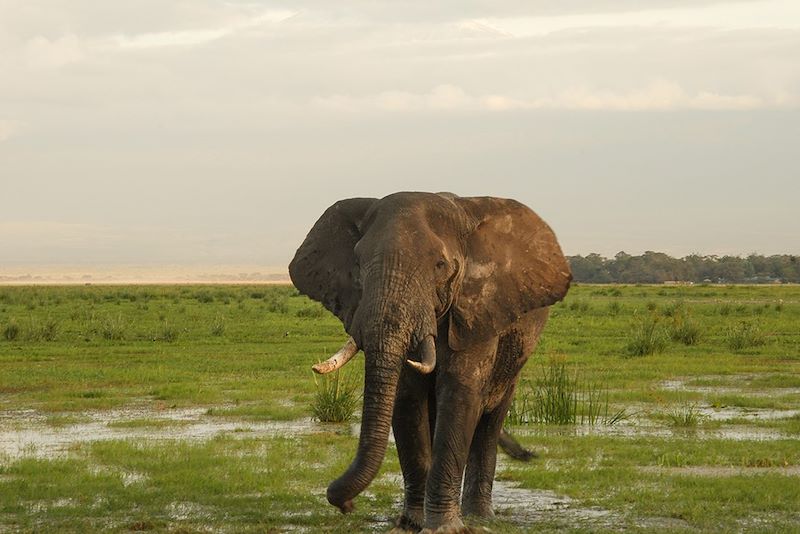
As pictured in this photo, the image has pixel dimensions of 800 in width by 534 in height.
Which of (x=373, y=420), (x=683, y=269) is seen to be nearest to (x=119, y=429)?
(x=373, y=420)

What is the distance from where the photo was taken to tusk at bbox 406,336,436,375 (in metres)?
7.43

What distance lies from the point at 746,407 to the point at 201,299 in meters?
45.1

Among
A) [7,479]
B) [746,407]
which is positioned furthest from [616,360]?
[7,479]

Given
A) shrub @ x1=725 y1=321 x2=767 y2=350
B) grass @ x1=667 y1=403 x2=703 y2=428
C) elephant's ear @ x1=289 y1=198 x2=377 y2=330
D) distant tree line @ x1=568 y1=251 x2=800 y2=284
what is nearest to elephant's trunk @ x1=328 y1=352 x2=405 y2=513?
elephant's ear @ x1=289 y1=198 x2=377 y2=330

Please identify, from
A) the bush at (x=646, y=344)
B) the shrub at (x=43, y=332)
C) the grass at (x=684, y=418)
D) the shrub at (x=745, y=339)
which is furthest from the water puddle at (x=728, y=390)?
the shrub at (x=43, y=332)

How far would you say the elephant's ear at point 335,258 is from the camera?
8617mm

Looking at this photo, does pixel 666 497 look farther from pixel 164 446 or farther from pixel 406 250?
pixel 164 446

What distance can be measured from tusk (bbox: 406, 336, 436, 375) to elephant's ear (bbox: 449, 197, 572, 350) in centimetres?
64

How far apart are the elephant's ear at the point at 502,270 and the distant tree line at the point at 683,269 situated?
12396 cm

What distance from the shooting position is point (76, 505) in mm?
9859

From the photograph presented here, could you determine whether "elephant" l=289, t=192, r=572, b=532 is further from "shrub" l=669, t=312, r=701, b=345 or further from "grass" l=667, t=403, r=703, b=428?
"shrub" l=669, t=312, r=701, b=345

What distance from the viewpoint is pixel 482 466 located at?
30.9ft

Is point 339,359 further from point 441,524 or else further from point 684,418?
point 684,418

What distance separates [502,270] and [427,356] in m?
1.36
